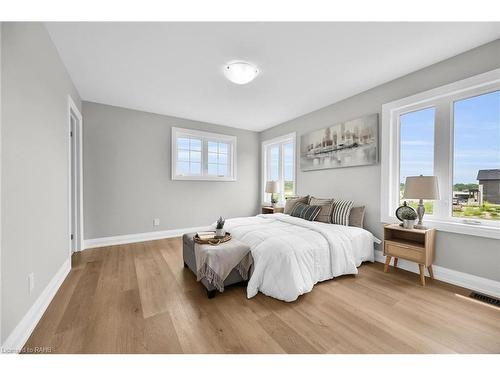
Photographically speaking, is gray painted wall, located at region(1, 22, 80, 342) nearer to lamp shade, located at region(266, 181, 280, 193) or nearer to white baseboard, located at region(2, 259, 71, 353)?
white baseboard, located at region(2, 259, 71, 353)

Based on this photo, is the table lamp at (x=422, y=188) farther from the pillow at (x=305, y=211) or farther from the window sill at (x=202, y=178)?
the window sill at (x=202, y=178)

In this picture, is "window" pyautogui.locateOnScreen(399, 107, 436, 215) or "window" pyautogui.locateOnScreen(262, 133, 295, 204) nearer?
"window" pyautogui.locateOnScreen(399, 107, 436, 215)

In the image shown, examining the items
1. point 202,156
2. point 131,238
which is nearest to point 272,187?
point 202,156

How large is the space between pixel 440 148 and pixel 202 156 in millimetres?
4083

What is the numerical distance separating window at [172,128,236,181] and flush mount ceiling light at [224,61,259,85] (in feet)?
7.52

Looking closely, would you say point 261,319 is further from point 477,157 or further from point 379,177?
point 477,157

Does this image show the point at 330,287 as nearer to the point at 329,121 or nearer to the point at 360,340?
the point at 360,340

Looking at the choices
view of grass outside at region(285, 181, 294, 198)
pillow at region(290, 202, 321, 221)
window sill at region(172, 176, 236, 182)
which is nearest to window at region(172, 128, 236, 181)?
window sill at region(172, 176, 236, 182)

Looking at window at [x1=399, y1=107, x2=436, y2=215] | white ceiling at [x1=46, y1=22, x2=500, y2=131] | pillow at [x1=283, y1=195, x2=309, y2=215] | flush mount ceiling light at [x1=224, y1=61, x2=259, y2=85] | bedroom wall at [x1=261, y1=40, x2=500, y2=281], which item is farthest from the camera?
pillow at [x1=283, y1=195, x2=309, y2=215]

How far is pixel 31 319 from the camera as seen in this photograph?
5.01 ft

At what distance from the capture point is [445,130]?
2393mm

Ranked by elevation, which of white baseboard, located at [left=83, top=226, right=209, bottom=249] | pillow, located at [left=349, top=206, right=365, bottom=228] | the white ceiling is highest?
the white ceiling

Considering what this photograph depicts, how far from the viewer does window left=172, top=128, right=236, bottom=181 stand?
4410 millimetres
